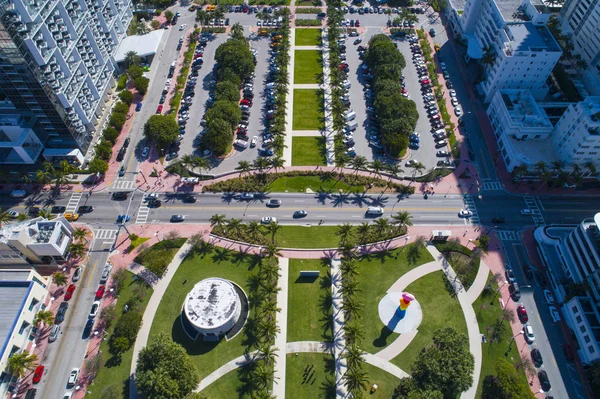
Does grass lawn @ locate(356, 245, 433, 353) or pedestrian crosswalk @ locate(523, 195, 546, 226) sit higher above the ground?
pedestrian crosswalk @ locate(523, 195, 546, 226)

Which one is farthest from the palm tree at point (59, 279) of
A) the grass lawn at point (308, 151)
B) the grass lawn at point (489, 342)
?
the grass lawn at point (489, 342)

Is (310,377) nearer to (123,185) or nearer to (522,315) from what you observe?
(522,315)

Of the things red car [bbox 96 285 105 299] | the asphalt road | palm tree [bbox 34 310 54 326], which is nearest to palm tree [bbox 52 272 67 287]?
the asphalt road

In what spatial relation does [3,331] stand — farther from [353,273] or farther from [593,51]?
[593,51]

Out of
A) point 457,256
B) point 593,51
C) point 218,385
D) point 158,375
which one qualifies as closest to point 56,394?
point 158,375

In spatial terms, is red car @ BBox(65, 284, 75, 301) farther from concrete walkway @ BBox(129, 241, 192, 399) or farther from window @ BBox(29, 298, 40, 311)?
concrete walkway @ BBox(129, 241, 192, 399)

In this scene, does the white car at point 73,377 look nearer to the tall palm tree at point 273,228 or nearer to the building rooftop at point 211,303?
the building rooftop at point 211,303
